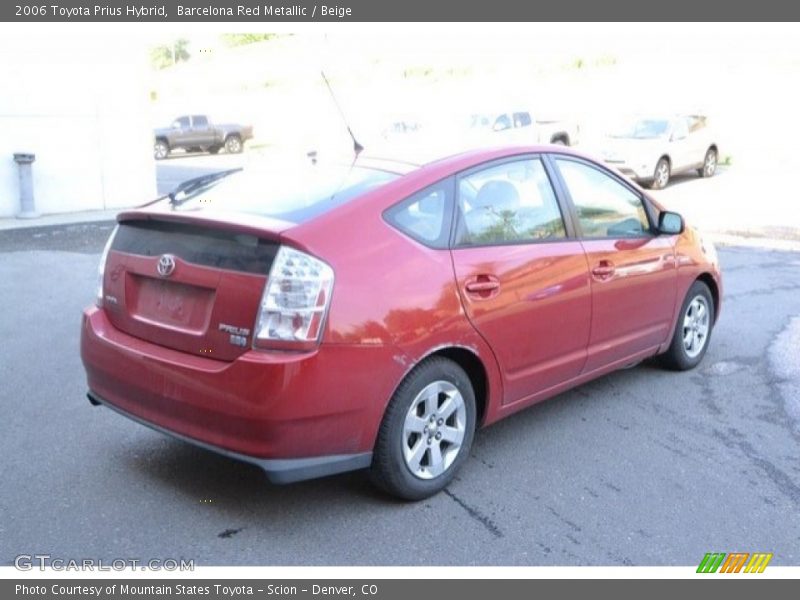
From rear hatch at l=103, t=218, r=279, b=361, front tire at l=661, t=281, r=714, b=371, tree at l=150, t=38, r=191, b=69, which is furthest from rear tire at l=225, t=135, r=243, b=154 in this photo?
tree at l=150, t=38, r=191, b=69

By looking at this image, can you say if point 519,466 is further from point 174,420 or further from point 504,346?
point 174,420

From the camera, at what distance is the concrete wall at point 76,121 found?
13125 mm

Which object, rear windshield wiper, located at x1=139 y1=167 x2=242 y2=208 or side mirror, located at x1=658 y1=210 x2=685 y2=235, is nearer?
rear windshield wiper, located at x1=139 y1=167 x2=242 y2=208

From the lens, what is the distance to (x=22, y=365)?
19.7ft

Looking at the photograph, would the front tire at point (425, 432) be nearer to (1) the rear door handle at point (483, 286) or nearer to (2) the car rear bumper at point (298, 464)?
(2) the car rear bumper at point (298, 464)

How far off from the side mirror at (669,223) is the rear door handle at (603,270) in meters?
0.74

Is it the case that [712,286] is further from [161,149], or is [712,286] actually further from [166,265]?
[161,149]

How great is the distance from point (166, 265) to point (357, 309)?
3.07 ft

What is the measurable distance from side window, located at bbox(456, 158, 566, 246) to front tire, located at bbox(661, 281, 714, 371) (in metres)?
1.62

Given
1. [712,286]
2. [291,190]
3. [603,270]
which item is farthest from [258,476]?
[712,286]

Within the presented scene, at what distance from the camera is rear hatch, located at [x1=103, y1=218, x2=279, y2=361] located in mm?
3609

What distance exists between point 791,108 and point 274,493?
26390 millimetres

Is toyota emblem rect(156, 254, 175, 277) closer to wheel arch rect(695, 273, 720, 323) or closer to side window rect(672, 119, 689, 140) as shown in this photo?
wheel arch rect(695, 273, 720, 323)

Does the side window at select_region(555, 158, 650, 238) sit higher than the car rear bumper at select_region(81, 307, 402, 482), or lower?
higher
